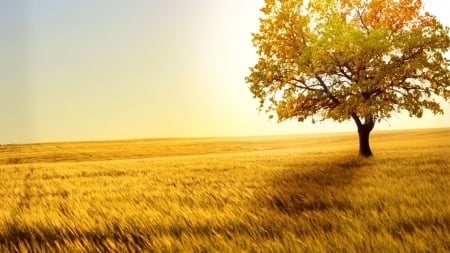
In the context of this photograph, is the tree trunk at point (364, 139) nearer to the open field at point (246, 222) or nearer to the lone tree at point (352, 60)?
the lone tree at point (352, 60)

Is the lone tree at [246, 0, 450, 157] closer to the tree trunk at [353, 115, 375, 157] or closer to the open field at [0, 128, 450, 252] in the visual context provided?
the tree trunk at [353, 115, 375, 157]

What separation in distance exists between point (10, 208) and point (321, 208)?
6.67m

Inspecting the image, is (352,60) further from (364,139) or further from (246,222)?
(246,222)

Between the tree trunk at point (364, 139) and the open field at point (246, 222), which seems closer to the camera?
the open field at point (246, 222)

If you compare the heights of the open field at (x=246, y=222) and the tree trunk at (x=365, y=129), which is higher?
the tree trunk at (x=365, y=129)

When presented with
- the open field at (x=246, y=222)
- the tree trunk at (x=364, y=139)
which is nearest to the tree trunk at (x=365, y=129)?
the tree trunk at (x=364, y=139)

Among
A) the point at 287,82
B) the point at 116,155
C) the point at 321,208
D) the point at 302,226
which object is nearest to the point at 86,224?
the point at 302,226

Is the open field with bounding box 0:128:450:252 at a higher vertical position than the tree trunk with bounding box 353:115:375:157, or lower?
lower

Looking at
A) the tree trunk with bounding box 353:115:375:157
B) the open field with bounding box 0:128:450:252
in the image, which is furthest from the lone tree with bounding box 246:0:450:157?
the open field with bounding box 0:128:450:252

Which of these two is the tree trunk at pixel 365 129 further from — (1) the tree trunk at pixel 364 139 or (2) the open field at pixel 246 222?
(2) the open field at pixel 246 222

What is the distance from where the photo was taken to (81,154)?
65938 mm

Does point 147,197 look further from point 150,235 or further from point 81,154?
point 81,154

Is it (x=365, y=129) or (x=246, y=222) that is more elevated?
(x=365, y=129)

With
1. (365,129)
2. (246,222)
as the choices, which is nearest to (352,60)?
(365,129)
